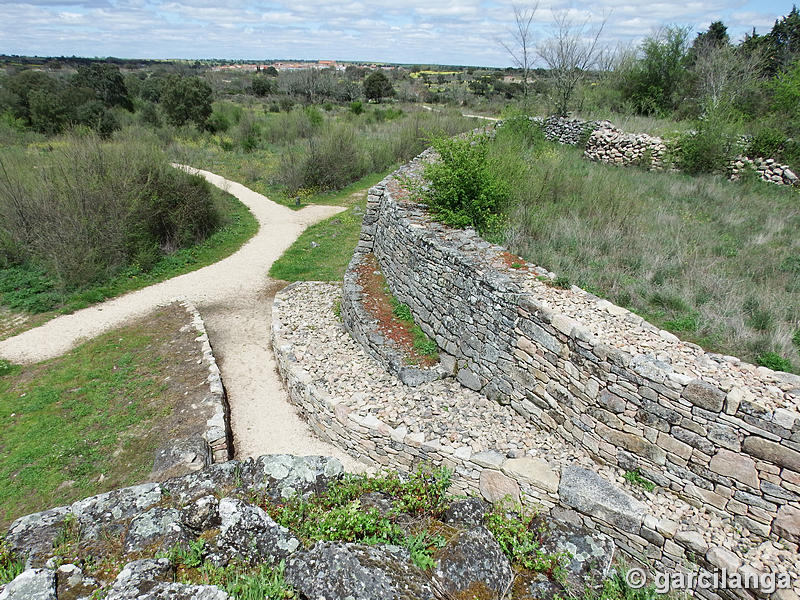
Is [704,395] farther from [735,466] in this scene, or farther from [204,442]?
[204,442]

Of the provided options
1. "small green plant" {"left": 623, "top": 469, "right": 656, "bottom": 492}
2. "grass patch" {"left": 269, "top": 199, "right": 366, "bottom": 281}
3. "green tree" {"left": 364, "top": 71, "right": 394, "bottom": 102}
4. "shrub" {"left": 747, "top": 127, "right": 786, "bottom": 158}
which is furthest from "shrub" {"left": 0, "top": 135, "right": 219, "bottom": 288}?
"green tree" {"left": 364, "top": 71, "right": 394, "bottom": 102}

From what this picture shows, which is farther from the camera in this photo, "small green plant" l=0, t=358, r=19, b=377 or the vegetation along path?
"small green plant" l=0, t=358, r=19, b=377

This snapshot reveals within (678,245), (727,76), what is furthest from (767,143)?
(678,245)

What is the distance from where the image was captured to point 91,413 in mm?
7688

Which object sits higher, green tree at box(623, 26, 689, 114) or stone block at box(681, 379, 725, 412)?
green tree at box(623, 26, 689, 114)

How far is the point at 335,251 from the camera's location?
1448 centimetres

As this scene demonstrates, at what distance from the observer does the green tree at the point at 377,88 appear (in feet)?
168

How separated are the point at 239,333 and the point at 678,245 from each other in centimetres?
979

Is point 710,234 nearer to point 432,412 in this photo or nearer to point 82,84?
point 432,412

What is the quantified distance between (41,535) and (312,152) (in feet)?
65.3

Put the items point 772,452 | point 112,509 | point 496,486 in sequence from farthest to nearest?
point 496,486, point 772,452, point 112,509

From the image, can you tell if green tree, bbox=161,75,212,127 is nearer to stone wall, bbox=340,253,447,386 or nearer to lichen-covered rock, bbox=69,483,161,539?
stone wall, bbox=340,253,447,386

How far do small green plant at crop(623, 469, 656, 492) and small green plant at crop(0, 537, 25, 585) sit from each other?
5.72 m

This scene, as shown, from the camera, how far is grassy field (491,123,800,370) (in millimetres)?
6195
